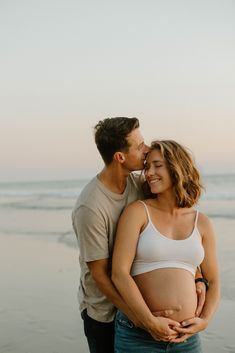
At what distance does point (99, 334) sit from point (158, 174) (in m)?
0.80

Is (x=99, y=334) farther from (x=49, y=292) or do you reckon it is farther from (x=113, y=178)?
(x=49, y=292)

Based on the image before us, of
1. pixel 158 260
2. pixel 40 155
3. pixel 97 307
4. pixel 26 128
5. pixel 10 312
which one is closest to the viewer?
pixel 158 260

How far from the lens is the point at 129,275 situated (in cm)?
214

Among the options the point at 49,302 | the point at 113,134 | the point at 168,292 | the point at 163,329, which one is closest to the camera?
the point at 163,329

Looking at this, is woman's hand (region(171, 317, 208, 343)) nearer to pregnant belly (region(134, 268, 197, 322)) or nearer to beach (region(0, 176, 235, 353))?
pregnant belly (region(134, 268, 197, 322))

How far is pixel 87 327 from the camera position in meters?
2.46

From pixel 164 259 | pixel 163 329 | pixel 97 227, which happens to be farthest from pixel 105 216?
pixel 163 329

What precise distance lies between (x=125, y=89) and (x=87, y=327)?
5.10 meters

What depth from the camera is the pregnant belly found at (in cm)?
219

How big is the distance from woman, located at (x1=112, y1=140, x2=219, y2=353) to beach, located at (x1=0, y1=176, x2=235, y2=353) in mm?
1424

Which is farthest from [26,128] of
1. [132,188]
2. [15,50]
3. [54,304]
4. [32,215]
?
[132,188]

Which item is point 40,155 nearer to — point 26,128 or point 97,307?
point 26,128

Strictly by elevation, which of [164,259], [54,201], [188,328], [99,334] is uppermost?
[164,259]

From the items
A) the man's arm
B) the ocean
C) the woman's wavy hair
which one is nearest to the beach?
the ocean
